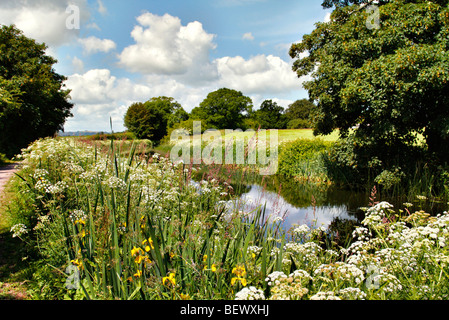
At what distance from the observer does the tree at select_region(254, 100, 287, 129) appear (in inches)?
2266

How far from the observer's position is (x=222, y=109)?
2030 inches

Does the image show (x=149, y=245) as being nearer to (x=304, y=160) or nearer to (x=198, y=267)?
(x=198, y=267)

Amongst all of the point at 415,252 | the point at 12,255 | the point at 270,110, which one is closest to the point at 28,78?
the point at 12,255

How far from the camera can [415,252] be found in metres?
2.97

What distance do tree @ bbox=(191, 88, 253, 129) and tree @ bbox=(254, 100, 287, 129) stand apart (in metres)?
5.89

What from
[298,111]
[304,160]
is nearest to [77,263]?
[304,160]

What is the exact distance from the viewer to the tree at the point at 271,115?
57562 millimetres

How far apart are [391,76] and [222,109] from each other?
4336 centimetres

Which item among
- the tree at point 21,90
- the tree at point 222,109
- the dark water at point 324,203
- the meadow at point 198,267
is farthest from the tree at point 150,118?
the meadow at point 198,267

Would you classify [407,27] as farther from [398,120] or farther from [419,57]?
[398,120]

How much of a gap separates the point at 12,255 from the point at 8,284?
108cm

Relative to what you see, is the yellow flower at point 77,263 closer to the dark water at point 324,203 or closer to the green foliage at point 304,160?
the dark water at point 324,203

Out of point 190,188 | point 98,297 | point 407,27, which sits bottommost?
point 98,297
